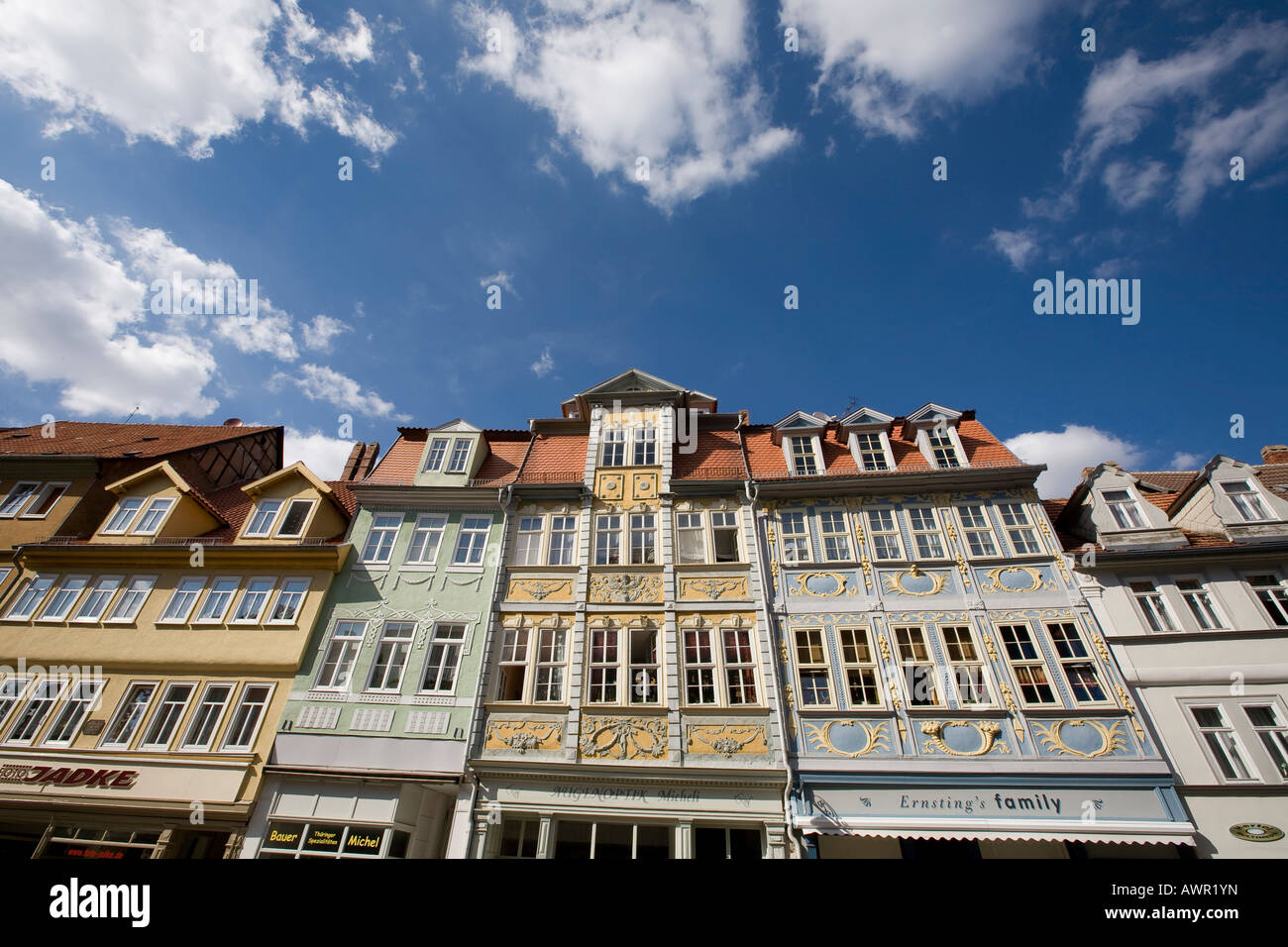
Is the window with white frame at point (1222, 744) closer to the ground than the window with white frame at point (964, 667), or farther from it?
closer to the ground

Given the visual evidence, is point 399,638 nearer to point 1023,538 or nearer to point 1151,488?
point 1023,538

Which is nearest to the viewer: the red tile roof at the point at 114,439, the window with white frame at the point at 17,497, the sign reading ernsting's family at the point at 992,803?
the sign reading ernsting's family at the point at 992,803

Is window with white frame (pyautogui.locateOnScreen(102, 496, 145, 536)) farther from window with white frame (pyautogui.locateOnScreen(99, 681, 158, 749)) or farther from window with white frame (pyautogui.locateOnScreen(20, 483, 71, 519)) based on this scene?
window with white frame (pyautogui.locateOnScreen(99, 681, 158, 749))

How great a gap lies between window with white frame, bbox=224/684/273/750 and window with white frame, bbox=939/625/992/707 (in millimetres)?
18564

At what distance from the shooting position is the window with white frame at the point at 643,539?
18487 mm

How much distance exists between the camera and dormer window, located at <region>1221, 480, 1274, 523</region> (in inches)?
647

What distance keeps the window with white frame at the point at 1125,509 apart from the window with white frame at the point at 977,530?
3609 millimetres

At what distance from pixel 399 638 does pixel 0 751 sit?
1028cm

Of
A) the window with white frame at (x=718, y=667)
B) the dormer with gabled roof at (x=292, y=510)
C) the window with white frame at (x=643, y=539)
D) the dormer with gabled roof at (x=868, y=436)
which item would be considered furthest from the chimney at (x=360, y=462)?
the dormer with gabled roof at (x=868, y=436)

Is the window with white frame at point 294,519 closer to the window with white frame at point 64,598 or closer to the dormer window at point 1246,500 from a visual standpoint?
the window with white frame at point 64,598

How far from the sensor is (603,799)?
568 inches

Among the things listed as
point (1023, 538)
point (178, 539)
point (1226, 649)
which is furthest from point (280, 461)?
point (1226, 649)

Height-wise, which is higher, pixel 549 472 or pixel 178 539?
pixel 549 472

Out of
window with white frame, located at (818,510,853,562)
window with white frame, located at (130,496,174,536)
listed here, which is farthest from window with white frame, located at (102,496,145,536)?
window with white frame, located at (818,510,853,562)
